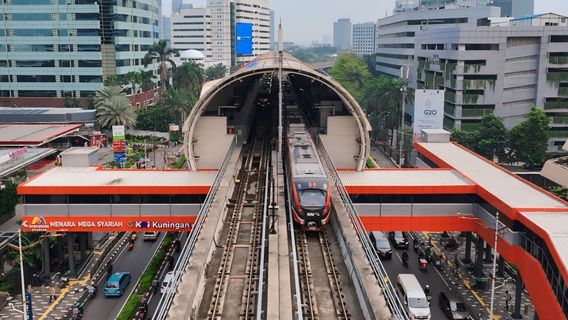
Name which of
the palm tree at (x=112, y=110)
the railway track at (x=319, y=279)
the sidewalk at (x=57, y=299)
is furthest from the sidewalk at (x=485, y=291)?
the palm tree at (x=112, y=110)

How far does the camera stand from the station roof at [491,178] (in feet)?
120

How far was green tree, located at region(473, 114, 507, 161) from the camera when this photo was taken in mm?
75188

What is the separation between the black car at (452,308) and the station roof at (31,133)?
4611 cm

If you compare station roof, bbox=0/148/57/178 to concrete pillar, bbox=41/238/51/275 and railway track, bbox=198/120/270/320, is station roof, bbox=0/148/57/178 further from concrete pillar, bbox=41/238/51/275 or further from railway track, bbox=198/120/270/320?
railway track, bbox=198/120/270/320

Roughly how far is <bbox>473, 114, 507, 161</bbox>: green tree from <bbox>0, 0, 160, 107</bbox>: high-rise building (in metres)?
66.7

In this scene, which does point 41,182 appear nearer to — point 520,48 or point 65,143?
point 65,143

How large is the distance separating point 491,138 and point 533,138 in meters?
5.93

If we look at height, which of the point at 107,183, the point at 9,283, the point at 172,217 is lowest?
the point at 9,283

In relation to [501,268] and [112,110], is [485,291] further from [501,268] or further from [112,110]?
[112,110]

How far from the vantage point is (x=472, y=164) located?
48938 millimetres

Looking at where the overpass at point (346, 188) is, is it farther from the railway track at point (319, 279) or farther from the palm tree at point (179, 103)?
the palm tree at point (179, 103)

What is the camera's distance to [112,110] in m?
85.8

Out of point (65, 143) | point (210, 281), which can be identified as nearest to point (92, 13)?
point (65, 143)

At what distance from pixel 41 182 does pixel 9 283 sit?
7.56 meters
